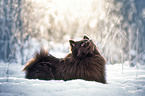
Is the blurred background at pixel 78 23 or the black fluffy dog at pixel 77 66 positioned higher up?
the blurred background at pixel 78 23

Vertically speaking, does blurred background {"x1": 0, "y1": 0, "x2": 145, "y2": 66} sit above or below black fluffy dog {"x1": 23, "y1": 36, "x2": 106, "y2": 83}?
above

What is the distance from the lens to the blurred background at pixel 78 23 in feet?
17.5

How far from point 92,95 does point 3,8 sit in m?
5.57

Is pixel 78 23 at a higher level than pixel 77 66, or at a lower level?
higher

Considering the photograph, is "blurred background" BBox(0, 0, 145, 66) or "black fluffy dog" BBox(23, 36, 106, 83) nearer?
"black fluffy dog" BBox(23, 36, 106, 83)

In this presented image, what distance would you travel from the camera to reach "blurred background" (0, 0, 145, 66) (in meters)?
5.35

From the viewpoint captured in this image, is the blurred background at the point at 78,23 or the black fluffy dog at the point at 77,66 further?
the blurred background at the point at 78,23

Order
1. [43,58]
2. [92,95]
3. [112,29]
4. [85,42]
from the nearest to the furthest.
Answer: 1. [92,95]
2. [85,42]
3. [43,58]
4. [112,29]

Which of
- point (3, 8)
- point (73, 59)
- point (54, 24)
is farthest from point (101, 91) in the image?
point (3, 8)

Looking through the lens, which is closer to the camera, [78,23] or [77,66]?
[77,66]

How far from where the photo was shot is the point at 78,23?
6.87m

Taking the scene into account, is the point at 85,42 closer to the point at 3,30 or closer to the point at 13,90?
the point at 13,90

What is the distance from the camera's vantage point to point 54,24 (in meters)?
6.49

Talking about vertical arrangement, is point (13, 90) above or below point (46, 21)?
below
